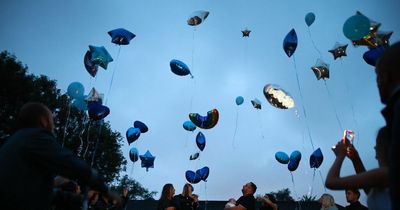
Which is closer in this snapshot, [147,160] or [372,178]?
[372,178]

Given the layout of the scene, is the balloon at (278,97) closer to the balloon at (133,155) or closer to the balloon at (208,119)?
the balloon at (208,119)

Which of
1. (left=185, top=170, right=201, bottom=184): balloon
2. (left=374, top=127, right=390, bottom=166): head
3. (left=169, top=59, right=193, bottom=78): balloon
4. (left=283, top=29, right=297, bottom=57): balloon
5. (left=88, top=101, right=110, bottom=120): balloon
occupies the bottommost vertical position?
(left=374, top=127, right=390, bottom=166): head

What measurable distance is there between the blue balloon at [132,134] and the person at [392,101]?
9838mm

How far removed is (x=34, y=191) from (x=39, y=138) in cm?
32

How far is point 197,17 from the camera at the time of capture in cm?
948

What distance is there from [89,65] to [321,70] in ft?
21.3

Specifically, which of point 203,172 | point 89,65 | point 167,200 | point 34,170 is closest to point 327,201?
point 167,200

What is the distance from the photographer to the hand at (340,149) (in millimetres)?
1962

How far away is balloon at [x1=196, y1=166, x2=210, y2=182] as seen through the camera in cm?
1130

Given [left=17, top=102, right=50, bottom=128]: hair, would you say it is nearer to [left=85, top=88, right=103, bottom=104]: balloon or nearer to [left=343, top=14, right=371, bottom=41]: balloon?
[left=343, top=14, right=371, bottom=41]: balloon

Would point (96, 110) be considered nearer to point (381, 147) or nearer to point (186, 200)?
point (186, 200)

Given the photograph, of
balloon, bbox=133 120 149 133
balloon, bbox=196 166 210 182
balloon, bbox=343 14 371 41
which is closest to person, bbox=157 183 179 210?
balloon, bbox=343 14 371 41

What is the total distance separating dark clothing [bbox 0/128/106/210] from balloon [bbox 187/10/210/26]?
8.05m

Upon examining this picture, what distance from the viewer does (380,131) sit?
1718 millimetres
